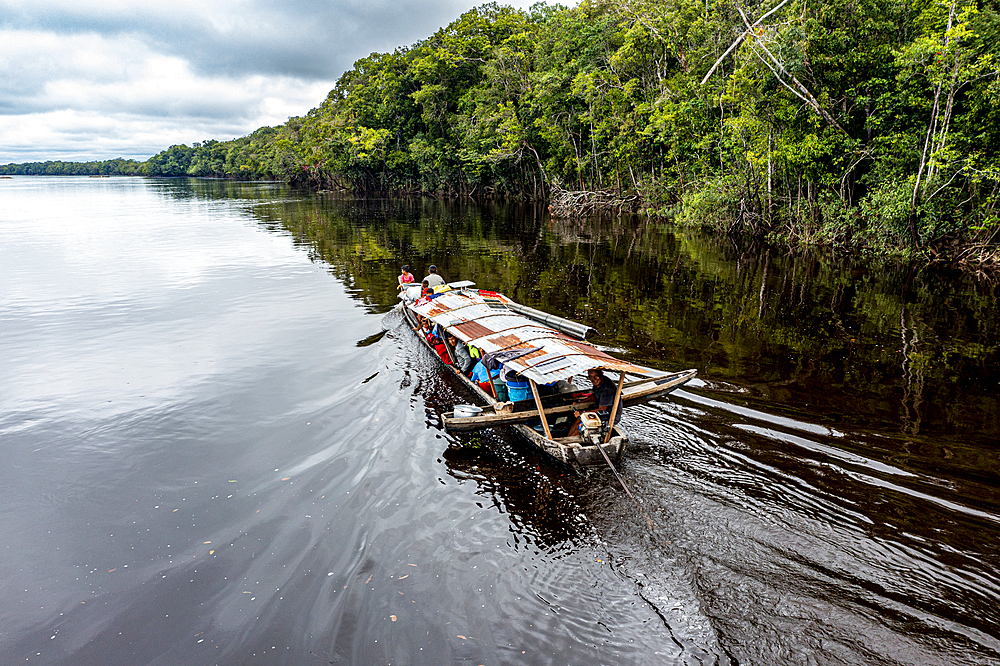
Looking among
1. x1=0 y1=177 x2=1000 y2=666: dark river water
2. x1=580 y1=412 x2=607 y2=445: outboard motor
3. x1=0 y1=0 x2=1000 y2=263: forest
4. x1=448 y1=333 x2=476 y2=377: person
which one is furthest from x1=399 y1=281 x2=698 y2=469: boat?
x1=0 y1=0 x2=1000 y2=263: forest

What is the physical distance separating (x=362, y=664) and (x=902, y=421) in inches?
346

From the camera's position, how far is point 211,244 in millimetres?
28828

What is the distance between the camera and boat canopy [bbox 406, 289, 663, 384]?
7648 mm

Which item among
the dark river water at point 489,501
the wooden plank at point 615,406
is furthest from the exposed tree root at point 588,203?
the wooden plank at point 615,406

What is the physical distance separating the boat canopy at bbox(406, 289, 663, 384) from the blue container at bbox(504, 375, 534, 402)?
280 millimetres

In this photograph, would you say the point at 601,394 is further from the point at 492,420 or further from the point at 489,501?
the point at 489,501

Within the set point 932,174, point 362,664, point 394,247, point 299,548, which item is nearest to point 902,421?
point 362,664

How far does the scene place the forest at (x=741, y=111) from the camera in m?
16.2

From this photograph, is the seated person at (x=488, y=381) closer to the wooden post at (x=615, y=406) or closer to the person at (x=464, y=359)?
the person at (x=464, y=359)

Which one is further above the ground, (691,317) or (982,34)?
(982,34)

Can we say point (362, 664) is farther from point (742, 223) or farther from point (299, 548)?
point (742, 223)

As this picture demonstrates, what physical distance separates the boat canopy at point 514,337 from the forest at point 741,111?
48.4 ft

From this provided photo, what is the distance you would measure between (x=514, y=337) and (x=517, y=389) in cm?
129

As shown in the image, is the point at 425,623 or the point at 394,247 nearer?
the point at 425,623
